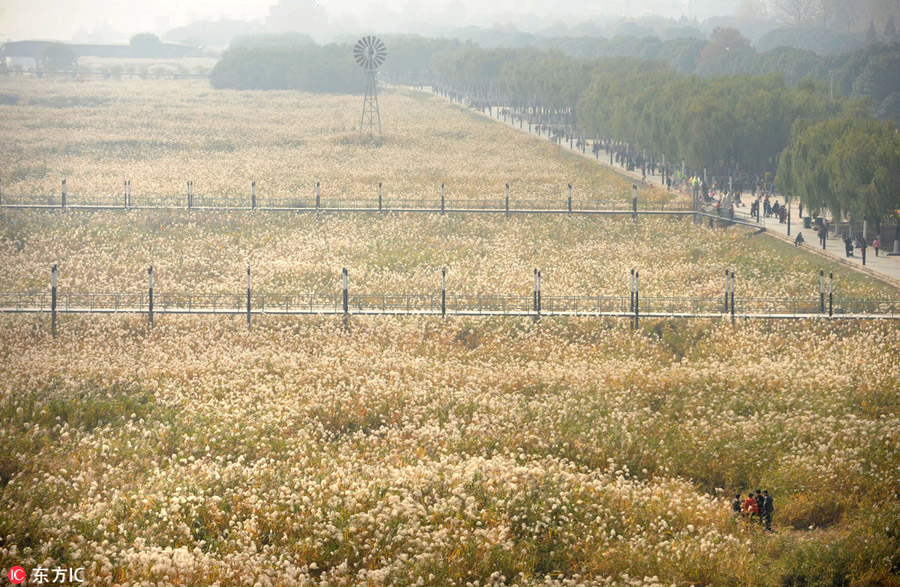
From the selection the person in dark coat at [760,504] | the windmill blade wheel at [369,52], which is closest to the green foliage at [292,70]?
the windmill blade wheel at [369,52]

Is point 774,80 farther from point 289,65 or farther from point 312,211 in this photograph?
point 289,65

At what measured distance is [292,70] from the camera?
7047 inches

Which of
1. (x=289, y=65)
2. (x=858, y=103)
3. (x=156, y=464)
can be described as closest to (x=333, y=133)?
(x=858, y=103)

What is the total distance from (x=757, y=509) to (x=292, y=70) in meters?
161

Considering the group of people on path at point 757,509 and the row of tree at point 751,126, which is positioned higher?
the row of tree at point 751,126

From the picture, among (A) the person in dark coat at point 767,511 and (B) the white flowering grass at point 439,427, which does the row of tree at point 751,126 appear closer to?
(B) the white flowering grass at point 439,427

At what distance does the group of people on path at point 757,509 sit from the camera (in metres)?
26.7

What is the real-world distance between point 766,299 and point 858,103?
41.8m

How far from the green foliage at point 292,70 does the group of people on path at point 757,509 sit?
497 feet

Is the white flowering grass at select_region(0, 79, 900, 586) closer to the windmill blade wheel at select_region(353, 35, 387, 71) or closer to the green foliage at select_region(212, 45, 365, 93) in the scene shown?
the windmill blade wheel at select_region(353, 35, 387, 71)

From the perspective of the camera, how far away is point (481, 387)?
36.8 meters

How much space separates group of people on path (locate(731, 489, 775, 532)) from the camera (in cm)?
2673

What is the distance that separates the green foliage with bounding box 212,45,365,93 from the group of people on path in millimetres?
151586

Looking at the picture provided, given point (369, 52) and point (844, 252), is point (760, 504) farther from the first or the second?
point (369, 52)
